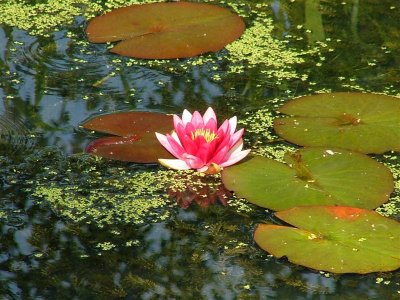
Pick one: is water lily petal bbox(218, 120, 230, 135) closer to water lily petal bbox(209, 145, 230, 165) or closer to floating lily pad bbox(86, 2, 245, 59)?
water lily petal bbox(209, 145, 230, 165)

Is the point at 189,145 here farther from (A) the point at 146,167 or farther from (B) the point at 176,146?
(A) the point at 146,167

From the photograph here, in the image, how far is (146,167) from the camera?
3.07 m

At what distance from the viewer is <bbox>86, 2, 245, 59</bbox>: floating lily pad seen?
12.7 feet

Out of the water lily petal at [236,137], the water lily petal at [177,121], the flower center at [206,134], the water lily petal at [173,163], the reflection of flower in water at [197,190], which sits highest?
the water lily petal at [177,121]

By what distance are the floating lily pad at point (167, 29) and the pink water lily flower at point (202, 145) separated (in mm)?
822

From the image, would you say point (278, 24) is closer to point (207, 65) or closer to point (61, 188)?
point (207, 65)

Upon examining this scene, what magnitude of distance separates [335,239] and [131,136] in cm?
87

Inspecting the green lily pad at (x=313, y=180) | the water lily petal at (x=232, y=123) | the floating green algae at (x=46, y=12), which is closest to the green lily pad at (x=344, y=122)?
the green lily pad at (x=313, y=180)

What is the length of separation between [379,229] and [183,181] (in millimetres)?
676

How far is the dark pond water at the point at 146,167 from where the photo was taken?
8.21 feet

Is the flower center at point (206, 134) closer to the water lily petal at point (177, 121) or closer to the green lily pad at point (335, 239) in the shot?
the water lily petal at point (177, 121)

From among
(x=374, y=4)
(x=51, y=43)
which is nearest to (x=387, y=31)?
(x=374, y=4)

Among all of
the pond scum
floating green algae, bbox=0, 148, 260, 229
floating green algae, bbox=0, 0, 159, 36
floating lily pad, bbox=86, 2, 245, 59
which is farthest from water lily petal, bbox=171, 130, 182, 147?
floating green algae, bbox=0, 0, 159, 36

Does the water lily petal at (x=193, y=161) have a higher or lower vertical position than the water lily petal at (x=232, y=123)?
lower
